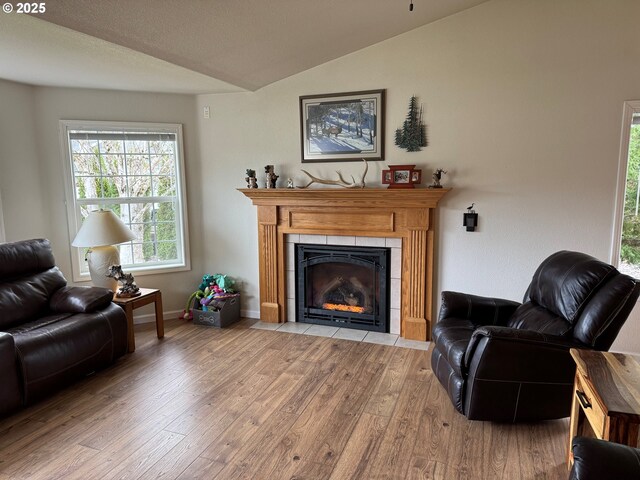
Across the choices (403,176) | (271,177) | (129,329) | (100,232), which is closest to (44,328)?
(129,329)

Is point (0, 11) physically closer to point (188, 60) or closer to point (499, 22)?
point (188, 60)

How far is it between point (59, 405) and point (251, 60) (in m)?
2.88

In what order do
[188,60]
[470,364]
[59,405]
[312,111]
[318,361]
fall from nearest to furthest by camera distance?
[470,364]
[59,405]
[188,60]
[318,361]
[312,111]

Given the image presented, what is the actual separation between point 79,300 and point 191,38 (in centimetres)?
211

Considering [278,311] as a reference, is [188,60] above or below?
above

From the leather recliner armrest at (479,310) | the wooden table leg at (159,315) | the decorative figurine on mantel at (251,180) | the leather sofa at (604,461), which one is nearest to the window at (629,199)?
the leather recliner armrest at (479,310)

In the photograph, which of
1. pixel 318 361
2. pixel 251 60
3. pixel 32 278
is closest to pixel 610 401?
pixel 318 361

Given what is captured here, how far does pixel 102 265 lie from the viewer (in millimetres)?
3613

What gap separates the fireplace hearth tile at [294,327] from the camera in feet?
13.2

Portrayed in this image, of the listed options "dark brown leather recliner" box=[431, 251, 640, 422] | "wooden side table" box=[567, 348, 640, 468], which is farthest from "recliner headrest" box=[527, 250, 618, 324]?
"wooden side table" box=[567, 348, 640, 468]

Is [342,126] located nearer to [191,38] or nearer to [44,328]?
[191,38]

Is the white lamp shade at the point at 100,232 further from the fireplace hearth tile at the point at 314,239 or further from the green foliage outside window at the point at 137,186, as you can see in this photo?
the fireplace hearth tile at the point at 314,239

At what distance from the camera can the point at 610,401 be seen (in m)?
1.49

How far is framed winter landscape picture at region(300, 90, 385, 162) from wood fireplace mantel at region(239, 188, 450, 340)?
0.38 meters
